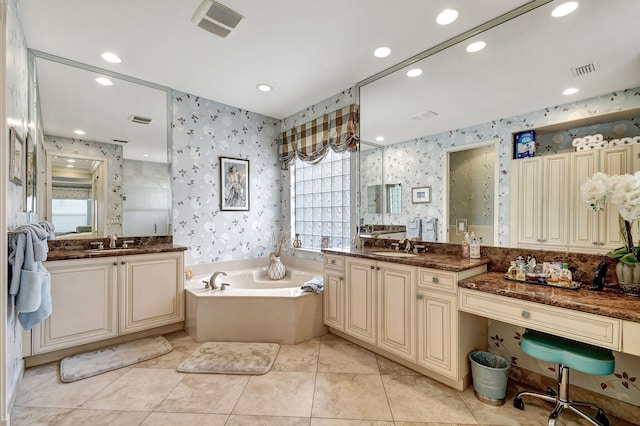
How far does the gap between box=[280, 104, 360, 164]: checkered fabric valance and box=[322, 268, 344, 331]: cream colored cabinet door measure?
1.32m

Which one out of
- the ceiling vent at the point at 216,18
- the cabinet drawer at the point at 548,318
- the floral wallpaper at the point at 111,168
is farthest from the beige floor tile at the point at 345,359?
the ceiling vent at the point at 216,18

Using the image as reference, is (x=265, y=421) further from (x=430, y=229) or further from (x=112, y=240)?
(x=112, y=240)

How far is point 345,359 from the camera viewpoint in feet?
7.80

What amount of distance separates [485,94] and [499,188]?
732mm

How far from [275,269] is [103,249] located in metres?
1.74

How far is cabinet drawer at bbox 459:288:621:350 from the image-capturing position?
132 cm

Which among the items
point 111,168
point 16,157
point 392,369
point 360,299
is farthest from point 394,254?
point 111,168

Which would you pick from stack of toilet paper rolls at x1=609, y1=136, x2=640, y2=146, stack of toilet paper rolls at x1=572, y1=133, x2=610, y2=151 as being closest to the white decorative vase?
stack of toilet paper rolls at x1=572, y1=133, x2=610, y2=151

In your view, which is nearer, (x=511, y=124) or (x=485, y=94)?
(x=511, y=124)

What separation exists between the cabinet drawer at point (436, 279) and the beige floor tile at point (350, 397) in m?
0.77

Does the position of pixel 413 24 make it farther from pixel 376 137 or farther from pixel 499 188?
pixel 499 188

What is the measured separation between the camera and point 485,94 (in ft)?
7.14

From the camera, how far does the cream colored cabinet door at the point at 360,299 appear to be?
7.87 ft

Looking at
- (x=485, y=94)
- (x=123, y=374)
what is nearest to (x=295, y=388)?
(x=123, y=374)
